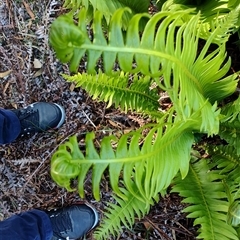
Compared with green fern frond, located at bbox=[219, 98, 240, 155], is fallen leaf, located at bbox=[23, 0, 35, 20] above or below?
above

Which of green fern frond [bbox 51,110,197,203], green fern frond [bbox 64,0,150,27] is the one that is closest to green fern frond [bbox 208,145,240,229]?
green fern frond [bbox 51,110,197,203]

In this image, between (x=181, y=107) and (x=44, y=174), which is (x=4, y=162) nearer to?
(x=44, y=174)

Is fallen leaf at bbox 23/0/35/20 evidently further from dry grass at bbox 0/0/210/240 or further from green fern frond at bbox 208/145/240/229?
green fern frond at bbox 208/145/240/229

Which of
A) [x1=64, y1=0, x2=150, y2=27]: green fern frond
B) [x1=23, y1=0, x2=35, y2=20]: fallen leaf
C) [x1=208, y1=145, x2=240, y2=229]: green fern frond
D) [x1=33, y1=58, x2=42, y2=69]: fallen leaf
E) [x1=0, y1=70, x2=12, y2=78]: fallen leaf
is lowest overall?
[x1=208, y1=145, x2=240, y2=229]: green fern frond

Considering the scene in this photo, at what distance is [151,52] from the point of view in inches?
49.6

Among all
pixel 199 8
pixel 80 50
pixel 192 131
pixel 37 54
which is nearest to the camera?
pixel 80 50

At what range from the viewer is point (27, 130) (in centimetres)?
247

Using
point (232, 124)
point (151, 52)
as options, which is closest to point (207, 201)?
point (232, 124)

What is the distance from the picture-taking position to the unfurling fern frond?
1.12m

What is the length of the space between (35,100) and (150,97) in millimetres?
848

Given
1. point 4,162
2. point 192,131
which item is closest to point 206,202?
point 192,131

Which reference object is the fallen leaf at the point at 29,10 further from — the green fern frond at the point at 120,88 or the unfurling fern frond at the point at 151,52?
the unfurling fern frond at the point at 151,52

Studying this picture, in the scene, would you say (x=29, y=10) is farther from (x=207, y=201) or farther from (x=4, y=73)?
(x=207, y=201)

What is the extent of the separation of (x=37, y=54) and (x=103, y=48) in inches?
57.4
